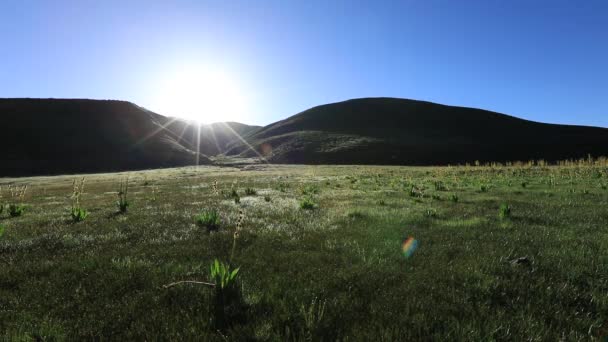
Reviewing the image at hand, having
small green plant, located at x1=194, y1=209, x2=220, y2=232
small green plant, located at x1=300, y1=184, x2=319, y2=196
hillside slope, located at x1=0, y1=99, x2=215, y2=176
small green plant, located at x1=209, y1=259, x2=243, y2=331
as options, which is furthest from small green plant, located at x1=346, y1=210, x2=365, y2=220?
hillside slope, located at x1=0, y1=99, x2=215, y2=176

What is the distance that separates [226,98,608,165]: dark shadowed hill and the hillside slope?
37264mm

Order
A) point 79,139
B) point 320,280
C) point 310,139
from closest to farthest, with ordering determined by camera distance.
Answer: point 320,280, point 79,139, point 310,139

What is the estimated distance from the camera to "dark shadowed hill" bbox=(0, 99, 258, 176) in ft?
383

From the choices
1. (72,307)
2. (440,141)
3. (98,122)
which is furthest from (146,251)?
(98,122)

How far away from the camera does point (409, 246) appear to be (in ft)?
24.1

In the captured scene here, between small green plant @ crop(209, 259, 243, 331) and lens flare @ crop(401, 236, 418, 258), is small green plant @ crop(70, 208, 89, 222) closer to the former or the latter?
small green plant @ crop(209, 259, 243, 331)

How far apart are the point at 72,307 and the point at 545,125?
19447cm

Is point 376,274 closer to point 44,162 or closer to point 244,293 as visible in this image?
point 244,293

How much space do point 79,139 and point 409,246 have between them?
518 feet

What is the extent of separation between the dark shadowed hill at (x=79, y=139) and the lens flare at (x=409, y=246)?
125475mm

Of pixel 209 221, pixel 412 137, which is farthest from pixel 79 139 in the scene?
pixel 209 221

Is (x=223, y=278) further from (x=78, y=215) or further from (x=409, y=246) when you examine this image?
(x=78, y=215)

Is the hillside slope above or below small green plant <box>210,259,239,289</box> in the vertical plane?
above

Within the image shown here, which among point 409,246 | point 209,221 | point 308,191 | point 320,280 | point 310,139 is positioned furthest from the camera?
point 310,139
